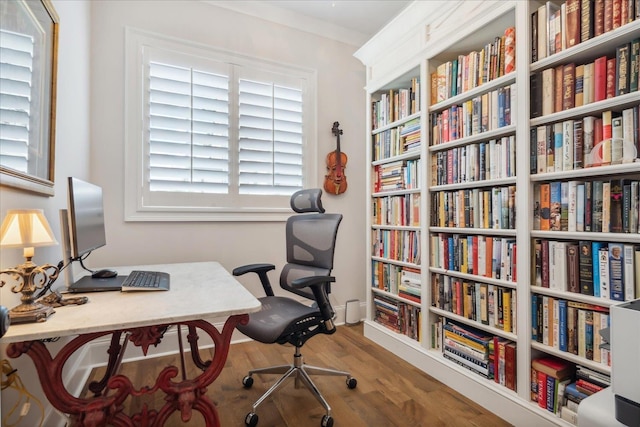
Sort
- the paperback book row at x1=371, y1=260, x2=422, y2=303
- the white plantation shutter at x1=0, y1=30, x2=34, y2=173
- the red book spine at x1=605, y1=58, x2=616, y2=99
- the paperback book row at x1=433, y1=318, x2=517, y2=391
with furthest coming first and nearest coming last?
1. the paperback book row at x1=371, y1=260, x2=422, y2=303
2. the paperback book row at x1=433, y1=318, x2=517, y2=391
3. the red book spine at x1=605, y1=58, x2=616, y2=99
4. the white plantation shutter at x1=0, y1=30, x2=34, y2=173

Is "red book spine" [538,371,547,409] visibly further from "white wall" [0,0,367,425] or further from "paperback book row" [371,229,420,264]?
"white wall" [0,0,367,425]

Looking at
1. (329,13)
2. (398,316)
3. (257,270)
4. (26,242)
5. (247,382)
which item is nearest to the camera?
(26,242)

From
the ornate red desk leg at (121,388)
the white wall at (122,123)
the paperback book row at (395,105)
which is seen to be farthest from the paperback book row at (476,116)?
the ornate red desk leg at (121,388)

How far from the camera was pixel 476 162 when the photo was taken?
189 centimetres

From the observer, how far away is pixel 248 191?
271 cm

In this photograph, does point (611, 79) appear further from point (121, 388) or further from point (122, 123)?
point (122, 123)

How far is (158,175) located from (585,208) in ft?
8.41

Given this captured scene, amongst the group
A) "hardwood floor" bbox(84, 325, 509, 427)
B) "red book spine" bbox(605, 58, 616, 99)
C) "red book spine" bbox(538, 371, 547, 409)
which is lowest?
"hardwood floor" bbox(84, 325, 509, 427)

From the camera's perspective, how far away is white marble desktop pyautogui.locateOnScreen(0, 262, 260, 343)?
0.92m

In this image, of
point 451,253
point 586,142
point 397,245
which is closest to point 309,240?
point 397,245

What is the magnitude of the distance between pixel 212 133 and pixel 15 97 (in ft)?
4.70

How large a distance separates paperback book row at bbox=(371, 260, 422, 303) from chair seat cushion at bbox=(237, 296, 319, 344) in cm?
90

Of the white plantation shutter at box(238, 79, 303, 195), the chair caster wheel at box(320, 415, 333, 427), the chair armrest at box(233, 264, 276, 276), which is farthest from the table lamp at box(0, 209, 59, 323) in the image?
the white plantation shutter at box(238, 79, 303, 195)

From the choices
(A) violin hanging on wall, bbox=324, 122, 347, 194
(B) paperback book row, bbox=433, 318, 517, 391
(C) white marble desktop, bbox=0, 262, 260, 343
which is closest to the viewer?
(C) white marble desktop, bbox=0, 262, 260, 343
